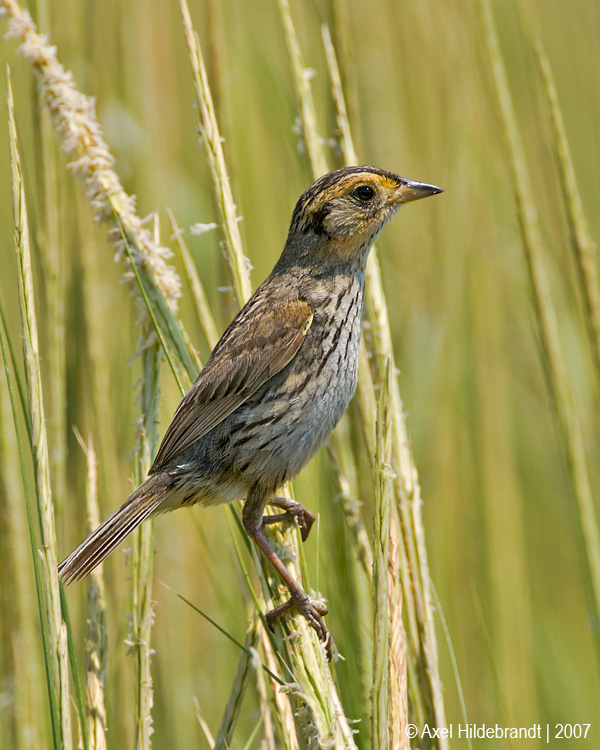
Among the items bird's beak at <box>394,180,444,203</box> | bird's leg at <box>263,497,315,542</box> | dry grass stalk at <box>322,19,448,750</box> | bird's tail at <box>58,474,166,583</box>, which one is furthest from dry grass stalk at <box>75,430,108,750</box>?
bird's beak at <box>394,180,444,203</box>

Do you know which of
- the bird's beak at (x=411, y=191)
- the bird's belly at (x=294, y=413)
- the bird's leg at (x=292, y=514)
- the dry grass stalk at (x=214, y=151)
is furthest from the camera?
the bird's beak at (x=411, y=191)

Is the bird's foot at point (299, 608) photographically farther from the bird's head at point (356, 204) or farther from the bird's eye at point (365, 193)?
the bird's eye at point (365, 193)

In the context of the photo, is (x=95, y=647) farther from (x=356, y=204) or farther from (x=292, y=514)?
(x=356, y=204)

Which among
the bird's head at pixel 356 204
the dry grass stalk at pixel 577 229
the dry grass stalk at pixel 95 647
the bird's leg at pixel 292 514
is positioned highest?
the bird's head at pixel 356 204

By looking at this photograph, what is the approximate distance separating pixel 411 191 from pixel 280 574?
126 centimetres

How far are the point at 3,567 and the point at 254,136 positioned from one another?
1.69 meters

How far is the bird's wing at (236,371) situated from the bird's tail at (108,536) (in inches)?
7.4

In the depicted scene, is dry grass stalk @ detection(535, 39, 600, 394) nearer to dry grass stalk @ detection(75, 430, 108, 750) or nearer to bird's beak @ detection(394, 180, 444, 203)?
bird's beak @ detection(394, 180, 444, 203)

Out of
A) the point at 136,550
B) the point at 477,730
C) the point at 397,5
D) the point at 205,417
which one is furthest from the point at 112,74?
the point at 477,730

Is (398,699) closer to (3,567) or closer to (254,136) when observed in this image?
(3,567)

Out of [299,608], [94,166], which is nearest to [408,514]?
[299,608]

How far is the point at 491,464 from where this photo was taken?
2.78 m

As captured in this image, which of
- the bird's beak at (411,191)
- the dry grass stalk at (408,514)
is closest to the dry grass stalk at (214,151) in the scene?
the dry grass stalk at (408,514)

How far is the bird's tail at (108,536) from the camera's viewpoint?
1.84 meters
